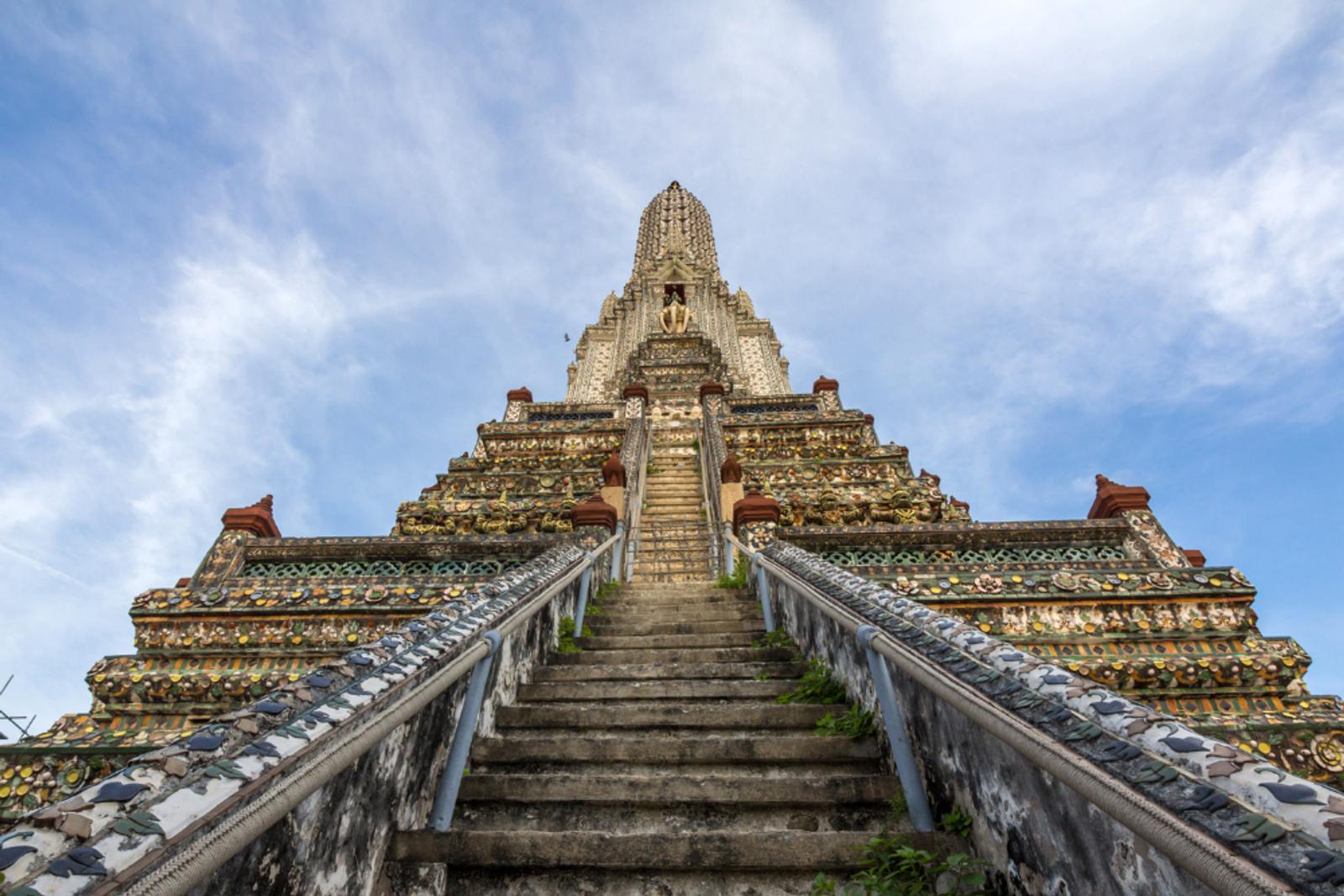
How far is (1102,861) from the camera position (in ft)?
6.06

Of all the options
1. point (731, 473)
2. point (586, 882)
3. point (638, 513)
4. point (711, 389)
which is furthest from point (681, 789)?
point (711, 389)

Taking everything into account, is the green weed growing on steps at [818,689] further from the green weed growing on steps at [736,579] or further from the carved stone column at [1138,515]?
the carved stone column at [1138,515]

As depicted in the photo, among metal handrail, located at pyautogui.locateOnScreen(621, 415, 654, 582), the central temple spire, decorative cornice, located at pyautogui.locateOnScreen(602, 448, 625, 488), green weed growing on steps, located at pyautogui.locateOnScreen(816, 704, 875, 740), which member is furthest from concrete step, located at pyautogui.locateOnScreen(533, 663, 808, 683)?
the central temple spire

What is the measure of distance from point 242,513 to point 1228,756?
836 centimetres

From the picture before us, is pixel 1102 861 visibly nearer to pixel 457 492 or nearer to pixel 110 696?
pixel 110 696

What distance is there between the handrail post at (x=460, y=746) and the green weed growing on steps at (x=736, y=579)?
4.29 meters

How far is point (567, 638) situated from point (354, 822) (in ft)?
10.3

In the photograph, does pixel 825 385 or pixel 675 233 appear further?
pixel 675 233

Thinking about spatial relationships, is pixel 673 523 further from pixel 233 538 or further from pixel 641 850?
pixel 641 850

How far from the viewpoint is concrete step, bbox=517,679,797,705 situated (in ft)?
14.2

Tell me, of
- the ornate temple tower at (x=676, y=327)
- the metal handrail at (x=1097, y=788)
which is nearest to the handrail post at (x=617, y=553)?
the metal handrail at (x=1097, y=788)

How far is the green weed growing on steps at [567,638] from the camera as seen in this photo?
5305 millimetres

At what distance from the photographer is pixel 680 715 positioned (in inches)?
155

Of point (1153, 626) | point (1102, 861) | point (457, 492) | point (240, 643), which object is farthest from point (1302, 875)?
point (457, 492)
